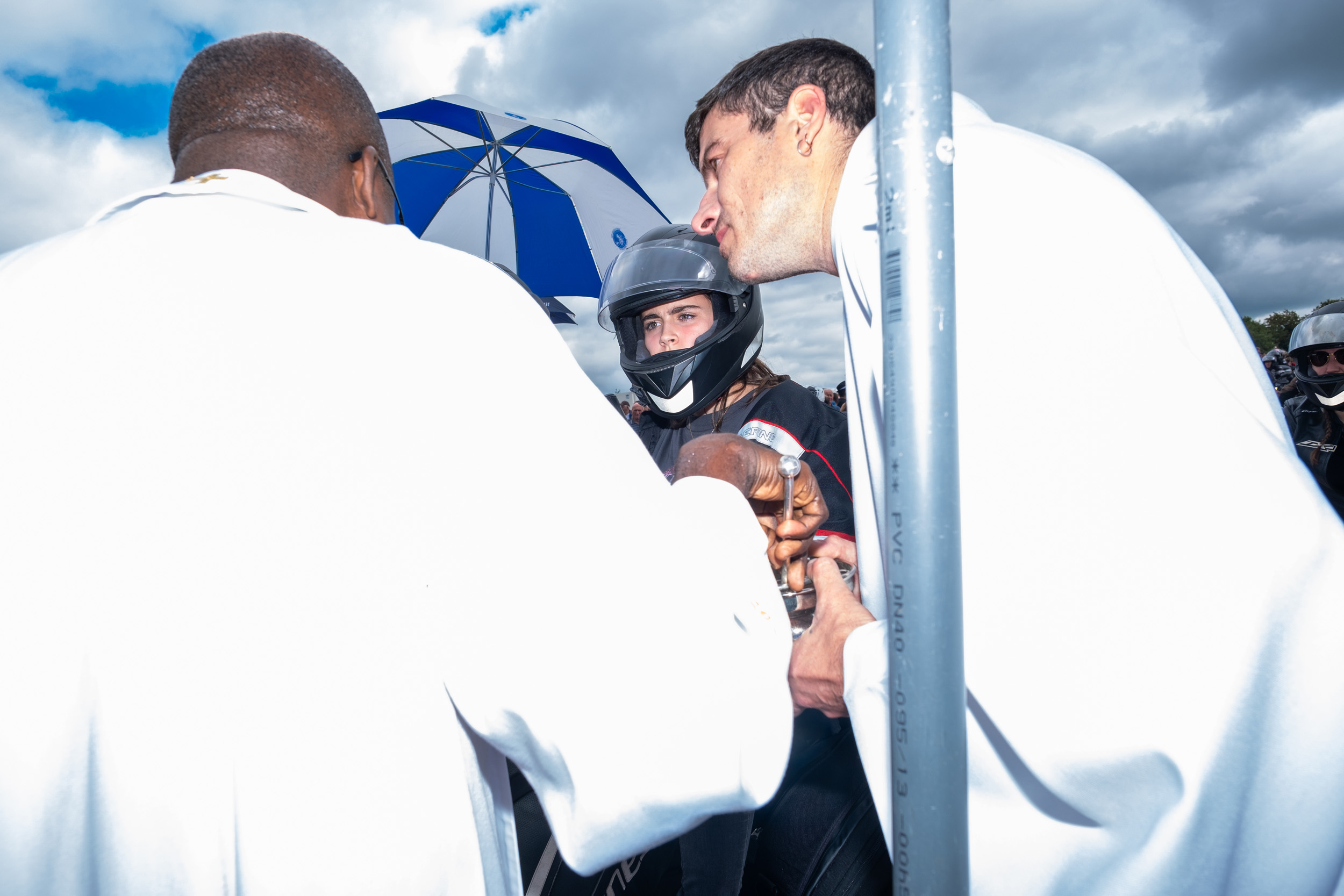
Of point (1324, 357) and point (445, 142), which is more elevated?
point (445, 142)

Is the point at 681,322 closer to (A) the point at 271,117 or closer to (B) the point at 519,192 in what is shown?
(A) the point at 271,117

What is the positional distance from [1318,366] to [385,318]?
6.75 meters

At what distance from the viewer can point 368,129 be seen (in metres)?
1.29

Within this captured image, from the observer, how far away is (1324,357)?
201 inches

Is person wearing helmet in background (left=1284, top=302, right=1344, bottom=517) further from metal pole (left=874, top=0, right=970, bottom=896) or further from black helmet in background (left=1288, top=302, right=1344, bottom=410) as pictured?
metal pole (left=874, top=0, right=970, bottom=896)

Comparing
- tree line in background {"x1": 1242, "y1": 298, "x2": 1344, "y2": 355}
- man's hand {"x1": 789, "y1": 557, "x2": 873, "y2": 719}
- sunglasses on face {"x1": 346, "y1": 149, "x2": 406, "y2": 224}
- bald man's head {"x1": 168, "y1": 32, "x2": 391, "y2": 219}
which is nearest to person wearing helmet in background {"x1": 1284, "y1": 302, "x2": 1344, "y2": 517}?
man's hand {"x1": 789, "y1": 557, "x2": 873, "y2": 719}

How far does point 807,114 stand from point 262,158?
49.8 inches

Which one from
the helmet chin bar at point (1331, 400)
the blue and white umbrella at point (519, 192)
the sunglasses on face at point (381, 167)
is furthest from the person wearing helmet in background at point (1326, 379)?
the sunglasses on face at point (381, 167)

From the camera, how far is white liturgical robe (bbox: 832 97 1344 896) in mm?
760

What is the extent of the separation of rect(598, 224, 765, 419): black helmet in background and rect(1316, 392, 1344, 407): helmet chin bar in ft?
15.2

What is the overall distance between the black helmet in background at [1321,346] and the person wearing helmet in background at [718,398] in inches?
181

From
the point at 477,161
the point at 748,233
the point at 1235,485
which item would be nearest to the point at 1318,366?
the point at 748,233

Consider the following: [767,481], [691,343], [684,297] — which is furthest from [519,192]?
[767,481]

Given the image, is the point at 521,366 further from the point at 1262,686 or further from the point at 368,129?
the point at 1262,686
